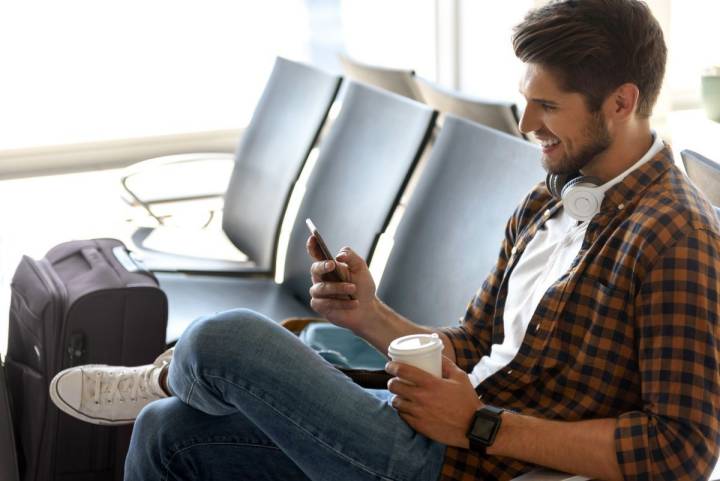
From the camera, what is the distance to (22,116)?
5.37 metres

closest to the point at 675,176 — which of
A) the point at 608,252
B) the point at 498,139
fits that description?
the point at 608,252

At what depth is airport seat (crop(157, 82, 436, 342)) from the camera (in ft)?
7.84

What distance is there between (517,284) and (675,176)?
32cm

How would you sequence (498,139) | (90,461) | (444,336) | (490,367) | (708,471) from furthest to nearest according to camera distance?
(90,461) → (498,139) → (444,336) → (490,367) → (708,471)

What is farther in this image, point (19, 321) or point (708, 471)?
point (19, 321)

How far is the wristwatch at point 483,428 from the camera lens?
4.69 ft

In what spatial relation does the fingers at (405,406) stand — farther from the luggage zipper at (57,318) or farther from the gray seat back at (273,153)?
the gray seat back at (273,153)

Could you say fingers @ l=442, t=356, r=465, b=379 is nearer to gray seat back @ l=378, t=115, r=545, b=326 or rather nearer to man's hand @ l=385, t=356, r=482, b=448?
man's hand @ l=385, t=356, r=482, b=448

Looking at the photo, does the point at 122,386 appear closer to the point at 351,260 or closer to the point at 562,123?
the point at 351,260

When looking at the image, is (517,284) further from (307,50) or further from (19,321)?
(307,50)

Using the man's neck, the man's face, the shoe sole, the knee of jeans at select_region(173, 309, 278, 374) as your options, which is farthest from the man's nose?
the shoe sole

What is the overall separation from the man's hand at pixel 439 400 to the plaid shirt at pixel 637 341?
0.27 ft

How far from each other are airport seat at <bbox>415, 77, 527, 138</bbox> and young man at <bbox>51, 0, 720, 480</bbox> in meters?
0.68

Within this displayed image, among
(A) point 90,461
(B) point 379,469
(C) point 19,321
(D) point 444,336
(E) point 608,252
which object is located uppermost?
(E) point 608,252
